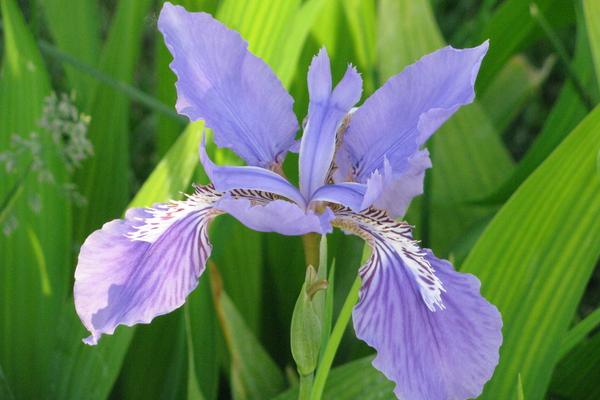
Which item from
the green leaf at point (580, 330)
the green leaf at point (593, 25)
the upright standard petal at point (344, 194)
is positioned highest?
the green leaf at point (593, 25)

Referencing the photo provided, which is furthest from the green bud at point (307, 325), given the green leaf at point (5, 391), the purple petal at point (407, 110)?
the green leaf at point (5, 391)

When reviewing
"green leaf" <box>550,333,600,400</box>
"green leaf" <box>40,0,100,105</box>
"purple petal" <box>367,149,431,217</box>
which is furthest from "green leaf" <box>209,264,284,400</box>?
"green leaf" <box>40,0,100,105</box>

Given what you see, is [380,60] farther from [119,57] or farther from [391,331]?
[391,331]

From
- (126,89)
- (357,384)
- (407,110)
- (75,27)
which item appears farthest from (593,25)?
(75,27)

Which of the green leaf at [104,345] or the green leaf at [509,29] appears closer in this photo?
the green leaf at [104,345]

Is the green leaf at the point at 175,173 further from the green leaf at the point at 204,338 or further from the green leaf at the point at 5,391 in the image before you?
the green leaf at the point at 5,391

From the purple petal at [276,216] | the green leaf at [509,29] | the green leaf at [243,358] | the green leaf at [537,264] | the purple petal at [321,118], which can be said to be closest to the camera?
the purple petal at [276,216]

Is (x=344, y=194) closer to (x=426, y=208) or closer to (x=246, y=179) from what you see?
(x=246, y=179)

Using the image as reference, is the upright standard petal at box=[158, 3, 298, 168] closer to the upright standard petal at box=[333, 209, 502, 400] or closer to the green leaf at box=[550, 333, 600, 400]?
the upright standard petal at box=[333, 209, 502, 400]
